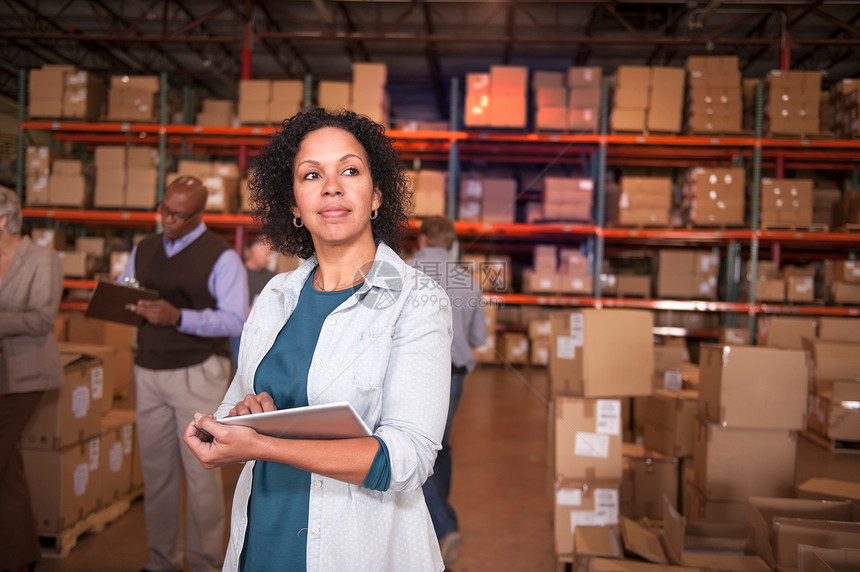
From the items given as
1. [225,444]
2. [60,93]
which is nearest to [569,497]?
→ [225,444]

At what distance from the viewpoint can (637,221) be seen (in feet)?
18.5

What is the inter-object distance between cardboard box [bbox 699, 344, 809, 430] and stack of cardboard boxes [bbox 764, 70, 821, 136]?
14.3 feet

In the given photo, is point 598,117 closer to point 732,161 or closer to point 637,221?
point 637,221

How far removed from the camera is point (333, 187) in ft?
3.46

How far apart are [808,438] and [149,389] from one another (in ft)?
14.6

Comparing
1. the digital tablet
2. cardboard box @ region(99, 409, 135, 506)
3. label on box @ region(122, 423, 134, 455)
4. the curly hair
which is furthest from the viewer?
label on box @ region(122, 423, 134, 455)

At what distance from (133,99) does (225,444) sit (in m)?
6.23

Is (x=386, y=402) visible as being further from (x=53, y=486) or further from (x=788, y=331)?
(x=788, y=331)

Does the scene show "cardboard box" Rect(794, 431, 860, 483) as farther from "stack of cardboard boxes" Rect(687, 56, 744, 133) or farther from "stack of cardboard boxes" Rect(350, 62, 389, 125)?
"stack of cardboard boxes" Rect(350, 62, 389, 125)

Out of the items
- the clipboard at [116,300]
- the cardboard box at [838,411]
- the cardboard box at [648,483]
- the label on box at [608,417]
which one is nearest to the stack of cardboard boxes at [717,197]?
the cardboard box at [838,411]

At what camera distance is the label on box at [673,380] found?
3.35 meters

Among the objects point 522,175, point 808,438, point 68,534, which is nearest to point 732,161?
point 522,175

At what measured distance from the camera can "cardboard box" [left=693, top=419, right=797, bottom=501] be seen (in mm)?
2293

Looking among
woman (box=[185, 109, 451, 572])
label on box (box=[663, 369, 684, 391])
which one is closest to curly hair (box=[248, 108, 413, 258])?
woman (box=[185, 109, 451, 572])
